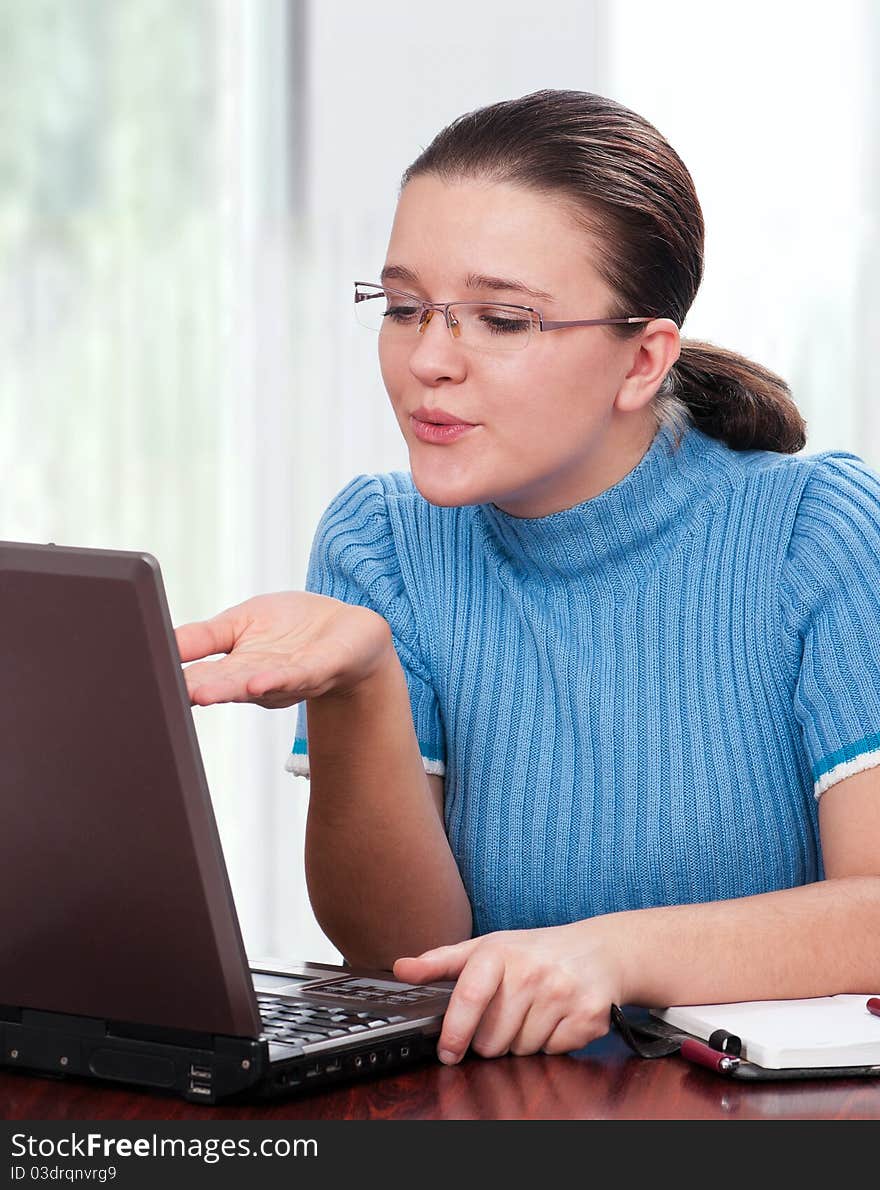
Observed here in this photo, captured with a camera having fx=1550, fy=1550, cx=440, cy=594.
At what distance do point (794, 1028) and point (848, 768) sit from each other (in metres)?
0.39

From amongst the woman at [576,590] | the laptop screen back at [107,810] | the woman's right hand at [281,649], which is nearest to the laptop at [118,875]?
the laptop screen back at [107,810]

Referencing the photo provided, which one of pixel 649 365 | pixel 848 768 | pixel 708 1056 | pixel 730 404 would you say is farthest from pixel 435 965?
pixel 730 404

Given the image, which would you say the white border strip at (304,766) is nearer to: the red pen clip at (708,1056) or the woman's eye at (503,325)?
the woman's eye at (503,325)

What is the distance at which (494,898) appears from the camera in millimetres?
1556

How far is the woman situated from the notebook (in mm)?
156

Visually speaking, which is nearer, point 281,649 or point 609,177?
point 281,649

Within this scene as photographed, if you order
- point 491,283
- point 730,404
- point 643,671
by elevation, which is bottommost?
point 643,671

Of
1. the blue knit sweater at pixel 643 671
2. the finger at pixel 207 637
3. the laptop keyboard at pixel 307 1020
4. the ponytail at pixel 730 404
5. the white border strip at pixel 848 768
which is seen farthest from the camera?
the ponytail at pixel 730 404

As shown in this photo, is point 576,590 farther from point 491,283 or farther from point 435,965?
point 435,965

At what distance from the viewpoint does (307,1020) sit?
96 cm

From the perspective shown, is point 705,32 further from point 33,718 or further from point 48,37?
point 33,718

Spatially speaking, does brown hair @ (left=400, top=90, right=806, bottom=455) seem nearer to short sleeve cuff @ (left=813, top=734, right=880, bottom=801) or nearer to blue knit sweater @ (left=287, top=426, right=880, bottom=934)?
blue knit sweater @ (left=287, top=426, right=880, bottom=934)

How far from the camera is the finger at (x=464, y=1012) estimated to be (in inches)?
38.2

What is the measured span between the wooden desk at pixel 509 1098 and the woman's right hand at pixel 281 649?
0.79 feet
